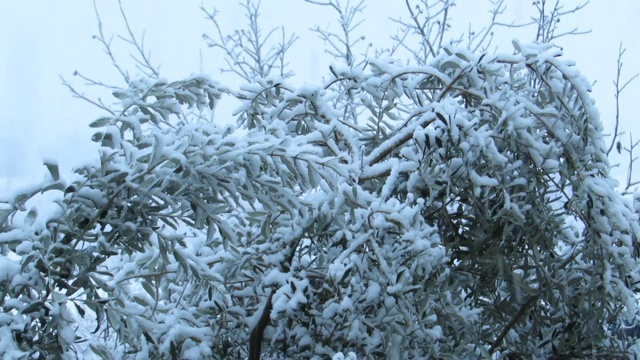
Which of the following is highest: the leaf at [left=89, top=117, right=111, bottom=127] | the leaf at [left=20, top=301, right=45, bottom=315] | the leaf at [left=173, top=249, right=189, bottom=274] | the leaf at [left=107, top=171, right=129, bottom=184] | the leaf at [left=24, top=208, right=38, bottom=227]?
the leaf at [left=89, top=117, right=111, bottom=127]

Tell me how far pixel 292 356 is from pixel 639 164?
291 centimetres

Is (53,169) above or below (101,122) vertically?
below

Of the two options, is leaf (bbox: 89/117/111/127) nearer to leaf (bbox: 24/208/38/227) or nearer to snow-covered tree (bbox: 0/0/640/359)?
snow-covered tree (bbox: 0/0/640/359)

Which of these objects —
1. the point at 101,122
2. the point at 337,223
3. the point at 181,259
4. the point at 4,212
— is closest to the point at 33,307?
the point at 4,212

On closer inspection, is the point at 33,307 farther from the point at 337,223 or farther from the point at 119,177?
the point at 337,223

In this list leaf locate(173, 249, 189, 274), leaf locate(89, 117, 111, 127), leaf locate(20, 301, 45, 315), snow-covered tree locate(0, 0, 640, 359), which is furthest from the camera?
leaf locate(89, 117, 111, 127)

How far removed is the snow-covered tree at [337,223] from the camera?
54.6 inches

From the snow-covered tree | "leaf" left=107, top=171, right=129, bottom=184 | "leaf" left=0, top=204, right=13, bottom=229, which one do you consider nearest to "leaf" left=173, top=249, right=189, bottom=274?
the snow-covered tree

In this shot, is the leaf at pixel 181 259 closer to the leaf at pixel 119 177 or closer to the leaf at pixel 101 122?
the leaf at pixel 119 177

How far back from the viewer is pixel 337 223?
68.1 inches

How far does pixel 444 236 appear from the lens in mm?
1875

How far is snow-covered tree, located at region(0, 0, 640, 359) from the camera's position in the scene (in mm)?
1387

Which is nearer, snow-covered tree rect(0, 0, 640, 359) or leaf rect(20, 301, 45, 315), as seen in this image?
leaf rect(20, 301, 45, 315)

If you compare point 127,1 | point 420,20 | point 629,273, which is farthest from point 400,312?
point 127,1
